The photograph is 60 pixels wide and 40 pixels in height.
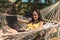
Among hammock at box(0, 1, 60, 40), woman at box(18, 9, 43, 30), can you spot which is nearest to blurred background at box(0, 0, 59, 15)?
hammock at box(0, 1, 60, 40)

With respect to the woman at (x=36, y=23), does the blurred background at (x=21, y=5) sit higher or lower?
lower

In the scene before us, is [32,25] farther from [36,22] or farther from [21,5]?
[21,5]

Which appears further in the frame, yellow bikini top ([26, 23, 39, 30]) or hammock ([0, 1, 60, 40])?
yellow bikini top ([26, 23, 39, 30])

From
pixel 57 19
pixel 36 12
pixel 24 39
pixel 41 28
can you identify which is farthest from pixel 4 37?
pixel 57 19

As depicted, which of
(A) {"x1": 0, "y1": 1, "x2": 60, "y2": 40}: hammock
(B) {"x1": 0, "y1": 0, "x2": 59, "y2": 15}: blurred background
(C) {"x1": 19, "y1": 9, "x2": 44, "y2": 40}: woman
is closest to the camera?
(A) {"x1": 0, "y1": 1, "x2": 60, "y2": 40}: hammock

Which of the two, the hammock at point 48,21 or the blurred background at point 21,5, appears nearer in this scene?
the hammock at point 48,21

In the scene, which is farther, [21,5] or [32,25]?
[21,5]

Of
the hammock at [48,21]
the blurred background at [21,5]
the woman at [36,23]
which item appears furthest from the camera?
the blurred background at [21,5]

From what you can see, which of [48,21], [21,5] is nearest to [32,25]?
[48,21]

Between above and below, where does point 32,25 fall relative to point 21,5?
above

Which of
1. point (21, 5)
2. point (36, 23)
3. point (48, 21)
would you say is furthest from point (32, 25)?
point (21, 5)

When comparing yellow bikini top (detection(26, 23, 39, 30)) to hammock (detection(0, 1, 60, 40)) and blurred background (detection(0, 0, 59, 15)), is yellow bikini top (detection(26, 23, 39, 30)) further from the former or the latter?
blurred background (detection(0, 0, 59, 15))

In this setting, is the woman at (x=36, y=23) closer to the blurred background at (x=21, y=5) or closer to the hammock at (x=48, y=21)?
the hammock at (x=48, y=21)

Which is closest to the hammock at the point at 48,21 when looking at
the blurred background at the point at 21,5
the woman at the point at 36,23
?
the woman at the point at 36,23
